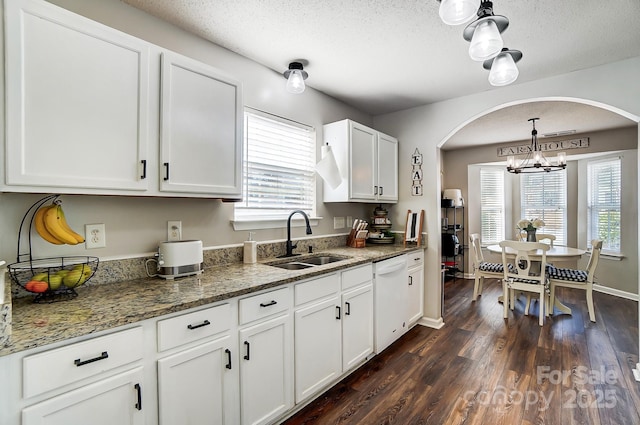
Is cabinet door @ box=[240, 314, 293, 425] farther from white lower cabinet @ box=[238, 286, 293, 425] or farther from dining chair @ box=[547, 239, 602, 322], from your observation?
dining chair @ box=[547, 239, 602, 322]

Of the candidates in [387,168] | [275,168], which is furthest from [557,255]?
[275,168]

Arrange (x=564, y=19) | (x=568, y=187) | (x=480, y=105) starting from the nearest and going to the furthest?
1. (x=564, y=19)
2. (x=480, y=105)
3. (x=568, y=187)

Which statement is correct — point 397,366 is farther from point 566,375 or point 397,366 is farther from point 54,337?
point 54,337

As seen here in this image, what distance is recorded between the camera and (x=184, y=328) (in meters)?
1.32

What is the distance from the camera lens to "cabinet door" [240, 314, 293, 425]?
5.14 feet

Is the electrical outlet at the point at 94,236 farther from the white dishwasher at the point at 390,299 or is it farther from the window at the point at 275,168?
the white dishwasher at the point at 390,299

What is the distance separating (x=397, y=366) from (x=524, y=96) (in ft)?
8.64

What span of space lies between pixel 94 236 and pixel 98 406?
33.3 inches

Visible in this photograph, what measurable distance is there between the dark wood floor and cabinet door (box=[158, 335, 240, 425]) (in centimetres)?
57

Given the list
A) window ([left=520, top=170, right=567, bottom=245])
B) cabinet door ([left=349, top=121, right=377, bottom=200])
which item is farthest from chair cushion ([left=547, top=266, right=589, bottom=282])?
cabinet door ([left=349, top=121, right=377, bottom=200])

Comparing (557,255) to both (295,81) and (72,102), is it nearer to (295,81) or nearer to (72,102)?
(295,81)

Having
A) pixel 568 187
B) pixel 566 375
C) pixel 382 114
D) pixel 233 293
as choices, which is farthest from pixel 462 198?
pixel 233 293

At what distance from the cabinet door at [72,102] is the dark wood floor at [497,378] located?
5.69 feet

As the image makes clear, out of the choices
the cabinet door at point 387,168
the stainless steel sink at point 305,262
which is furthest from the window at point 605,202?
the stainless steel sink at point 305,262
